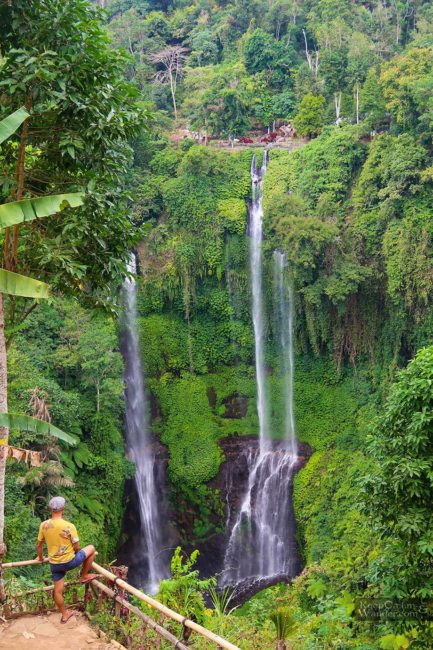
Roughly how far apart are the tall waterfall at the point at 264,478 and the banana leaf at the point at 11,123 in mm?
14336

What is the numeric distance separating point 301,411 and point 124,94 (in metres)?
14.9

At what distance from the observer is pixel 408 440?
7168 mm

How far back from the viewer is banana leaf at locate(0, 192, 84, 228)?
5035mm

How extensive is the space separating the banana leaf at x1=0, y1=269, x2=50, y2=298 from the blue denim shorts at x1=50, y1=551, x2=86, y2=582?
2.34 metres

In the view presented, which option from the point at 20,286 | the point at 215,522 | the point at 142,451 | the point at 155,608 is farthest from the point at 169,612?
the point at 142,451

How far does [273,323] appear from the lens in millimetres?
20516

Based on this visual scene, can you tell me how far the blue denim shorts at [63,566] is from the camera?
17.9 ft

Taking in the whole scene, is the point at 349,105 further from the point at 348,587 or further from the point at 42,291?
the point at 42,291

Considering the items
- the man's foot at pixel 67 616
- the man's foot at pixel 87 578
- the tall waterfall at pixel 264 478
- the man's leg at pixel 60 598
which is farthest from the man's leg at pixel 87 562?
the tall waterfall at pixel 264 478

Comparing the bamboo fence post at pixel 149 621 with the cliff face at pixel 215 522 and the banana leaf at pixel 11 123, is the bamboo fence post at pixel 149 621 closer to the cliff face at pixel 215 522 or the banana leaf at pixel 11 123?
the banana leaf at pixel 11 123

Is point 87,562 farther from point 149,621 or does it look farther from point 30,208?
point 30,208

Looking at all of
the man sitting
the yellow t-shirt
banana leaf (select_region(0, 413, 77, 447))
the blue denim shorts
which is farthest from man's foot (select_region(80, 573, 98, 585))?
banana leaf (select_region(0, 413, 77, 447))

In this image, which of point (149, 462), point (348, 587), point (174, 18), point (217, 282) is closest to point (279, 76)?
point (174, 18)

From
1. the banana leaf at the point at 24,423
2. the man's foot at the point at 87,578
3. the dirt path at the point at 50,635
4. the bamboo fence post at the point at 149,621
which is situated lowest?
the dirt path at the point at 50,635
